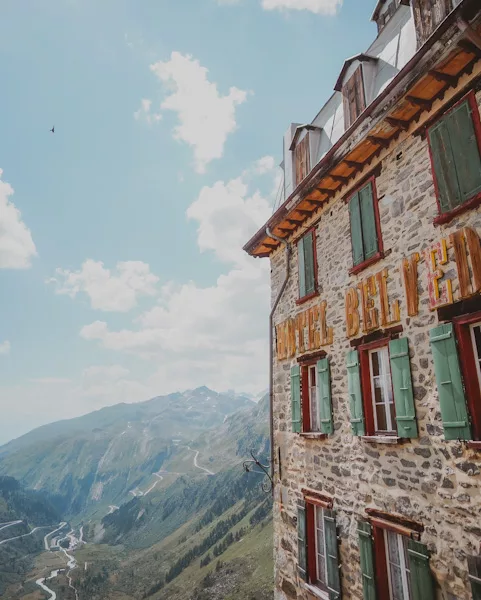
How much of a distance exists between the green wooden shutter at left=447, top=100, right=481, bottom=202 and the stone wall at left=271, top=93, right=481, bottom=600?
0.32m

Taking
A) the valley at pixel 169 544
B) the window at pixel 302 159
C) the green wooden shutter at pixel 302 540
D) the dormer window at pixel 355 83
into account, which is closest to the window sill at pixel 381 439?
the green wooden shutter at pixel 302 540

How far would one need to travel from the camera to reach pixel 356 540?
7336 mm

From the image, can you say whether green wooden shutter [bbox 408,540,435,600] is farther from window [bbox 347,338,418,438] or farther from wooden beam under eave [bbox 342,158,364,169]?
wooden beam under eave [bbox 342,158,364,169]

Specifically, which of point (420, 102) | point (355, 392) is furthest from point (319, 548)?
point (420, 102)

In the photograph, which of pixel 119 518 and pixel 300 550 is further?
pixel 119 518

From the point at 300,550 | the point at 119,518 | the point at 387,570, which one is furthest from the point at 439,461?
the point at 119,518

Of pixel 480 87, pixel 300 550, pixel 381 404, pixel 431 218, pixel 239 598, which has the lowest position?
pixel 239 598

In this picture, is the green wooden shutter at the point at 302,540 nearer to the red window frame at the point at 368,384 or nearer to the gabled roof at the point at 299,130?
the red window frame at the point at 368,384

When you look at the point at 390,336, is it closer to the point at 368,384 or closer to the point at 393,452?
the point at 368,384

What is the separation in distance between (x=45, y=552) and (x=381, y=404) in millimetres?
131545

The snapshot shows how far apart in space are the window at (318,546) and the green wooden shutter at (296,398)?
1.63 meters

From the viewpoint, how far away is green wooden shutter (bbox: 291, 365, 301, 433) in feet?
31.9

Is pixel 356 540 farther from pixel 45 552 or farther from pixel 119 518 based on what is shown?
pixel 119 518

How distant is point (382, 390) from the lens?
7.46 meters
